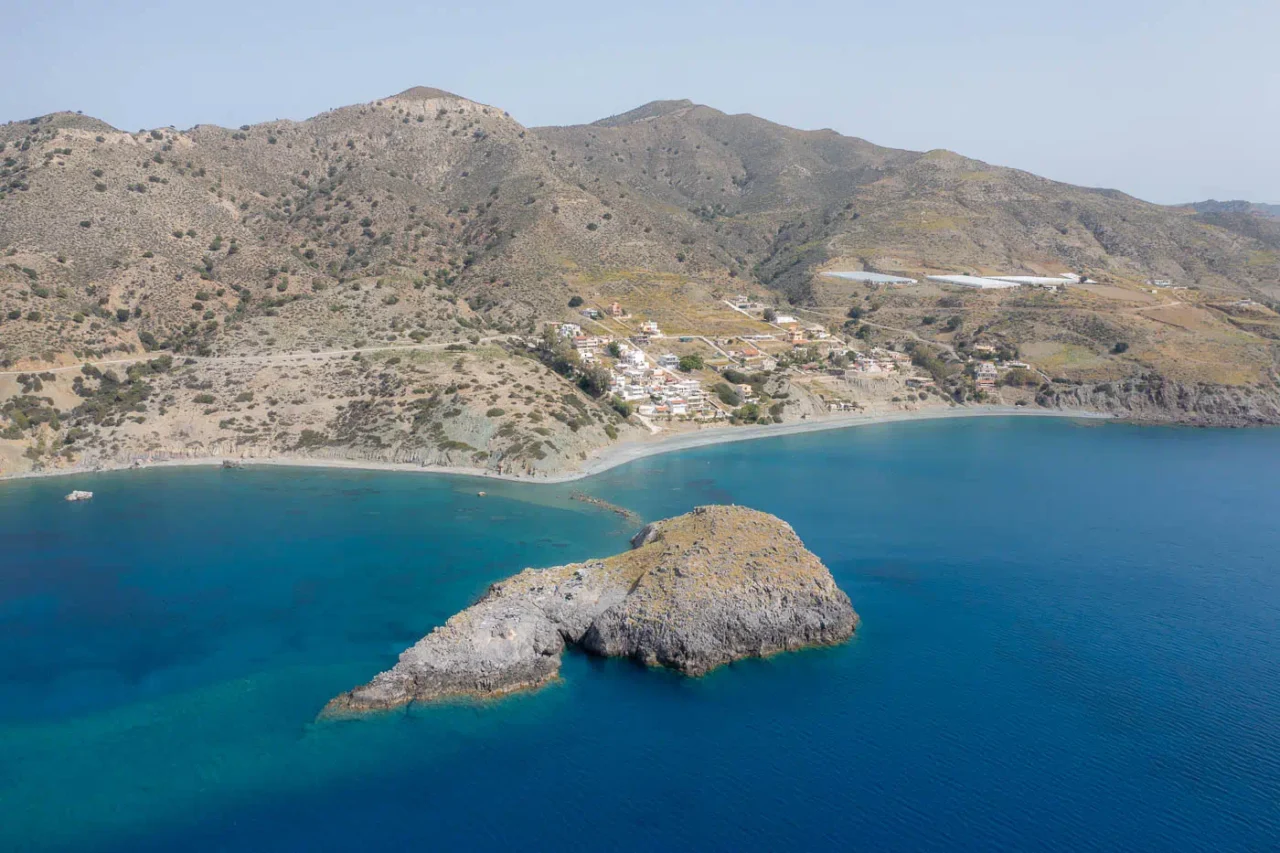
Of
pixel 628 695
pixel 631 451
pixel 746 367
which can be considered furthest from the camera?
pixel 746 367

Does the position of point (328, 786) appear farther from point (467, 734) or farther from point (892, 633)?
point (892, 633)

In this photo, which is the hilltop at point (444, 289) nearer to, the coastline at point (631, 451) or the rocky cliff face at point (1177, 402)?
the rocky cliff face at point (1177, 402)

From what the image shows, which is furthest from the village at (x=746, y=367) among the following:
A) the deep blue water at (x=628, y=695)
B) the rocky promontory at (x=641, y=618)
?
the rocky promontory at (x=641, y=618)

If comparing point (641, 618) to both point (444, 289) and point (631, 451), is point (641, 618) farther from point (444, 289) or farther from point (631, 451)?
point (444, 289)

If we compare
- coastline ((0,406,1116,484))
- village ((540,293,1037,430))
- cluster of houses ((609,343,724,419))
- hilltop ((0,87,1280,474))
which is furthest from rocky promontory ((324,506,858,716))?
cluster of houses ((609,343,724,419))

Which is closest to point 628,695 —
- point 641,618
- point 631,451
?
point 641,618
